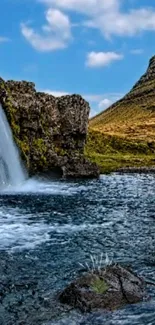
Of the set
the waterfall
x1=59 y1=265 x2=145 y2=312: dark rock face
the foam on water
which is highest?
the waterfall

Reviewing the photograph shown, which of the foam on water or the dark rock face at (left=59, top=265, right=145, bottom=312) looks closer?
the dark rock face at (left=59, top=265, right=145, bottom=312)

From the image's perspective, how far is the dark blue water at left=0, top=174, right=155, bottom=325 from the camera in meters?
18.6

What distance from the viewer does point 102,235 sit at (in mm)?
32188

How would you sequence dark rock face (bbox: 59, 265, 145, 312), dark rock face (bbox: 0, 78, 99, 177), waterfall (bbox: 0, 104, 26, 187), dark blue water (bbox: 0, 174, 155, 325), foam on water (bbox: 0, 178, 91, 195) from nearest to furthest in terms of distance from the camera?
dark blue water (bbox: 0, 174, 155, 325) → dark rock face (bbox: 59, 265, 145, 312) → foam on water (bbox: 0, 178, 91, 195) → waterfall (bbox: 0, 104, 26, 187) → dark rock face (bbox: 0, 78, 99, 177)

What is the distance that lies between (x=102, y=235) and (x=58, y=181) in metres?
41.5

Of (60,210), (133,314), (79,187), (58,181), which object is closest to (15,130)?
(58,181)

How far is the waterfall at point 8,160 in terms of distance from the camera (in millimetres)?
64375

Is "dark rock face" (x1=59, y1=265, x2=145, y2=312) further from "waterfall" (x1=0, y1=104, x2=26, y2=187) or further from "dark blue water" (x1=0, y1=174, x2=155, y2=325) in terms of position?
"waterfall" (x1=0, y1=104, x2=26, y2=187)

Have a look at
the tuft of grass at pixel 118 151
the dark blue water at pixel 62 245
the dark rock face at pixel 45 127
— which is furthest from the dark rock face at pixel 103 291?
the tuft of grass at pixel 118 151

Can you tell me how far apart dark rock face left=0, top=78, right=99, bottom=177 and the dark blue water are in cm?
2056

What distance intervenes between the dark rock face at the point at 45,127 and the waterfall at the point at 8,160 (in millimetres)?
2044

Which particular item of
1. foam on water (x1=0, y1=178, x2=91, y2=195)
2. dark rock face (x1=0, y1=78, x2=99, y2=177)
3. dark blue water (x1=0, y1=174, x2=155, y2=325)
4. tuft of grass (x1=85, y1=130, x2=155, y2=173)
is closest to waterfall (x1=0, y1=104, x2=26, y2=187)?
foam on water (x1=0, y1=178, x2=91, y2=195)

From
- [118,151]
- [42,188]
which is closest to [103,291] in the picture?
[42,188]

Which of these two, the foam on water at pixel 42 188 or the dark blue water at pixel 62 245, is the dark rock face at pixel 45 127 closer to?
the foam on water at pixel 42 188
